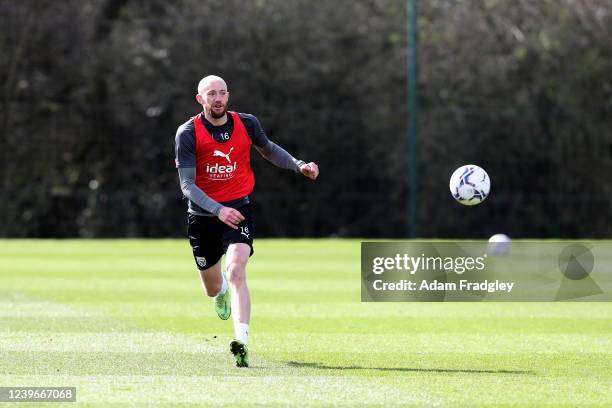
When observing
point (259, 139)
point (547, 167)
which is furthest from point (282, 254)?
point (259, 139)

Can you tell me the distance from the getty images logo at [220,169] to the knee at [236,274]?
791mm

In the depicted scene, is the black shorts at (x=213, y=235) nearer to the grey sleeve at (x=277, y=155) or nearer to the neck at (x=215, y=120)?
the grey sleeve at (x=277, y=155)

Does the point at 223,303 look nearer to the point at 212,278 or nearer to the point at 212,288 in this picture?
the point at 212,288

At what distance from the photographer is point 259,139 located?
10.1 m

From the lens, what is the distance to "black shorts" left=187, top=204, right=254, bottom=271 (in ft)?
31.9

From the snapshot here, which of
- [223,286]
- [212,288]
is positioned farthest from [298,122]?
[212,288]

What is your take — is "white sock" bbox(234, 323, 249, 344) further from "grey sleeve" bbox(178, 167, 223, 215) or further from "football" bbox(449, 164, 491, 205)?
"football" bbox(449, 164, 491, 205)

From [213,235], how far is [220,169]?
2.00 ft

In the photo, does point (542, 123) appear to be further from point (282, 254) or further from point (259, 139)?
point (259, 139)

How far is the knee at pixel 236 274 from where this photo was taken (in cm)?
935

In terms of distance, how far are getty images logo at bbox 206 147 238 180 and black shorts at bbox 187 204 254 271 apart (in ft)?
0.98

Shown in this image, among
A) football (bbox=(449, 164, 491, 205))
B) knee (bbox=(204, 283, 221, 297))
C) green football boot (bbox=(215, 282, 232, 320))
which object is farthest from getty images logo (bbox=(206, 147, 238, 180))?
football (bbox=(449, 164, 491, 205))

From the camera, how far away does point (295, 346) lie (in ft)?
33.8

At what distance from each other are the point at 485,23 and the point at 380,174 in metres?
6.05
